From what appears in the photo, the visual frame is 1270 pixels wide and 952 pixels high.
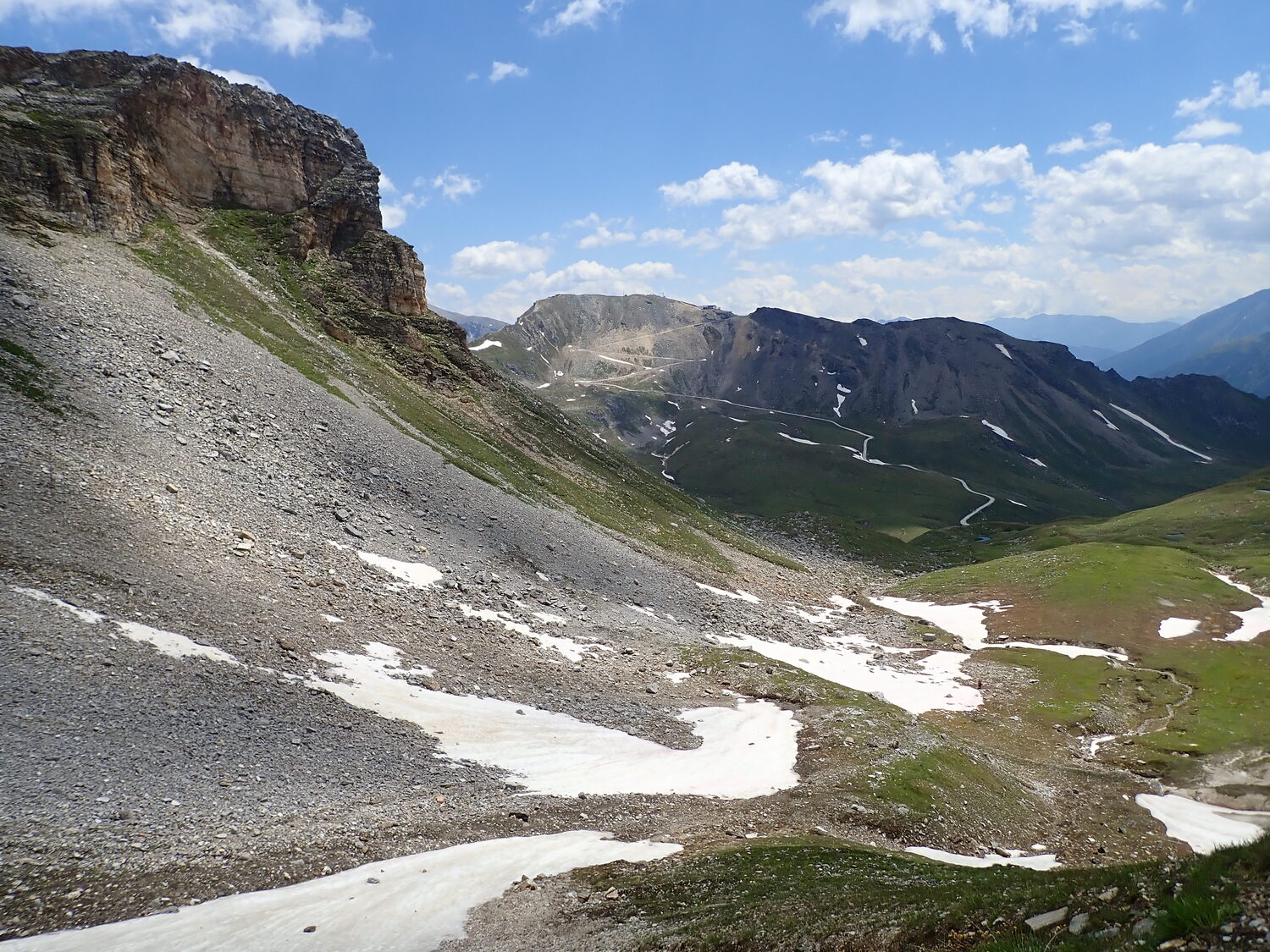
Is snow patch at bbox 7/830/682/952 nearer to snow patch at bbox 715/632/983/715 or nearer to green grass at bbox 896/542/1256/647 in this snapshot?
snow patch at bbox 715/632/983/715

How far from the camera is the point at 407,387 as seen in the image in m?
85.7

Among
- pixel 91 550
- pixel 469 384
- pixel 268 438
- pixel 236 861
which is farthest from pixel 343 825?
pixel 469 384

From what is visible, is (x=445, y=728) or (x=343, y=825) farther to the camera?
(x=445, y=728)

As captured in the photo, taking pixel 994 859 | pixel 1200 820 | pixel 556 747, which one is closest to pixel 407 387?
pixel 556 747

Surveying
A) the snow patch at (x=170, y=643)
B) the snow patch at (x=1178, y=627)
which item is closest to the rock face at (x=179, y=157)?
Result: the snow patch at (x=170, y=643)

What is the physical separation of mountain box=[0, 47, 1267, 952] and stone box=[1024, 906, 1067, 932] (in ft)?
1.56

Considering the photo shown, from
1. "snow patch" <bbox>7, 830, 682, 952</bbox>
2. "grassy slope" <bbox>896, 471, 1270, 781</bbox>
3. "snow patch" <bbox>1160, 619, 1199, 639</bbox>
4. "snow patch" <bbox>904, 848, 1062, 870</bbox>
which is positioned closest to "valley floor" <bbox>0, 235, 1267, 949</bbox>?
"snow patch" <bbox>7, 830, 682, 952</bbox>

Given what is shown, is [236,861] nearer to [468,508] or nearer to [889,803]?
[889,803]

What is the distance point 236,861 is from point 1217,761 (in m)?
58.6

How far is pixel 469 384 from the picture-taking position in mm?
99562

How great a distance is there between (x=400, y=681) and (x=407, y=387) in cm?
5828

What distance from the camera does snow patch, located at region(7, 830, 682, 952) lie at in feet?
53.1

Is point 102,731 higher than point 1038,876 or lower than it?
higher

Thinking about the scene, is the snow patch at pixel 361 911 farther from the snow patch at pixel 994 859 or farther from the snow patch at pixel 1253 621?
the snow patch at pixel 1253 621
